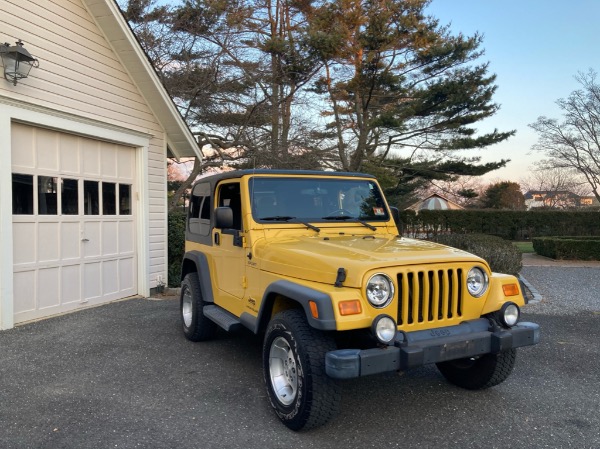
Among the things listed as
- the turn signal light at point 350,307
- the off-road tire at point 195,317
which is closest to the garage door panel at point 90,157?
the off-road tire at point 195,317

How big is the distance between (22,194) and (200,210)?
2562mm

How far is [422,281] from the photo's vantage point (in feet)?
11.2

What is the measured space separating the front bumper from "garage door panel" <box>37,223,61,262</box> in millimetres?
5243

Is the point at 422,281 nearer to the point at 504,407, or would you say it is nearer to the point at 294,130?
the point at 504,407

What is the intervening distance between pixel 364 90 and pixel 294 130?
3.52m

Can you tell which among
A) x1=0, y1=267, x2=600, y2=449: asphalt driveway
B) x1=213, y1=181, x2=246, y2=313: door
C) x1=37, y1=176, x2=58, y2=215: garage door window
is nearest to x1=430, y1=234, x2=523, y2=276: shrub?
x1=0, y1=267, x2=600, y2=449: asphalt driveway

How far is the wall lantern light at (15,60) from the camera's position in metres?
5.89

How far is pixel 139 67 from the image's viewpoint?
804 cm

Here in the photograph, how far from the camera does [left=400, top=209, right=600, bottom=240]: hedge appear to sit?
73.9 feet

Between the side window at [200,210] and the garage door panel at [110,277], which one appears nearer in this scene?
the side window at [200,210]

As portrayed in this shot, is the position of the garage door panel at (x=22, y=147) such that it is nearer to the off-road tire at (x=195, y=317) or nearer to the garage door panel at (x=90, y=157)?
the garage door panel at (x=90, y=157)

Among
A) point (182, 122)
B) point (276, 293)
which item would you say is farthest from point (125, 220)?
point (276, 293)

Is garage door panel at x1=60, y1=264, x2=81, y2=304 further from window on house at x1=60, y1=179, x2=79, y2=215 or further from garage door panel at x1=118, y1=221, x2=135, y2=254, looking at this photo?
garage door panel at x1=118, y1=221, x2=135, y2=254

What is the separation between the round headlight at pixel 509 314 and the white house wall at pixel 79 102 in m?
5.75
